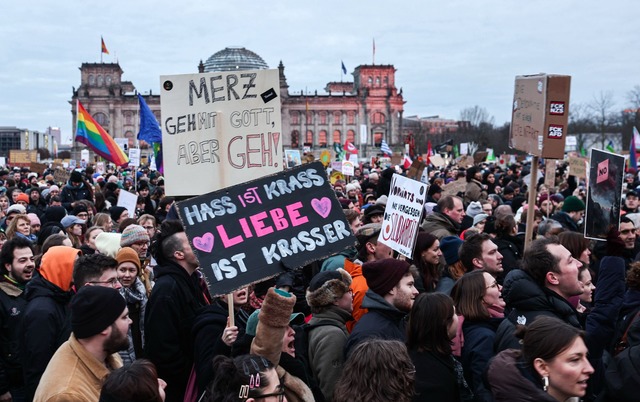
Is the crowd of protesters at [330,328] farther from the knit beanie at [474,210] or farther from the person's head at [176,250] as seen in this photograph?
the knit beanie at [474,210]

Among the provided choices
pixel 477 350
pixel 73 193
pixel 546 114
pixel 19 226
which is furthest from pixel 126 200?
pixel 477 350

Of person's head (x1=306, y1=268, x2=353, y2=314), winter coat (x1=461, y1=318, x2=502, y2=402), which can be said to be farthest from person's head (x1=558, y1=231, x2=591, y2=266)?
person's head (x1=306, y1=268, x2=353, y2=314)

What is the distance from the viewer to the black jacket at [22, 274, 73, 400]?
186 inches

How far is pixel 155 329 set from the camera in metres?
4.85

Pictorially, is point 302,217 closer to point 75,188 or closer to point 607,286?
point 607,286

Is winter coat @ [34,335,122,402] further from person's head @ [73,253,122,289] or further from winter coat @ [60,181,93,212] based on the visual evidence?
winter coat @ [60,181,93,212]

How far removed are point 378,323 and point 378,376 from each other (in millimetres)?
1000

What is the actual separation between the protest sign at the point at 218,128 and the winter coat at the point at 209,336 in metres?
0.80

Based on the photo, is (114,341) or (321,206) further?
(321,206)

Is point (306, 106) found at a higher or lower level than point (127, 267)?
lower

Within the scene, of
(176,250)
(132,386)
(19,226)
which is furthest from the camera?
(19,226)

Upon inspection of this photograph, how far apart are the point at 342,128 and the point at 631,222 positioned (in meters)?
103

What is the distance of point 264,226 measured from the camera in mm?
4324

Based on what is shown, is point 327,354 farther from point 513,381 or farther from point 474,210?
point 474,210
